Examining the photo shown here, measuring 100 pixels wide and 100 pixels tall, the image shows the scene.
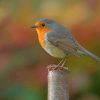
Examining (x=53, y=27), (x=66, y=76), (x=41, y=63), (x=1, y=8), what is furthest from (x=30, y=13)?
(x=66, y=76)

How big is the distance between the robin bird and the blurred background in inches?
70.8

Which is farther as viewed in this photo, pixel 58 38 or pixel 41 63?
pixel 41 63

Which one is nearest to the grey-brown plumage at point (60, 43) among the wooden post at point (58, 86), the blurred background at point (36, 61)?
the wooden post at point (58, 86)

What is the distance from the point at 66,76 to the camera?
4.99m

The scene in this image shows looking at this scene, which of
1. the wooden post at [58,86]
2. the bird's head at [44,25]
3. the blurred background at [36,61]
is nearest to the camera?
the wooden post at [58,86]

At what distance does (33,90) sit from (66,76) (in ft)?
10.8

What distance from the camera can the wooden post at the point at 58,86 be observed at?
15.7ft

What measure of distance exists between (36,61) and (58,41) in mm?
2221

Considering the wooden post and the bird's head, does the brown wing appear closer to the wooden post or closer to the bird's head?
the bird's head

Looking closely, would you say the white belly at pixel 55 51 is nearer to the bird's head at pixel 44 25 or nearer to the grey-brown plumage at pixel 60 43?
the grey-brown plumage at pixel 60 43

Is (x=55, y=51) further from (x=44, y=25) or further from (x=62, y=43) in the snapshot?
(x=44, y=25)

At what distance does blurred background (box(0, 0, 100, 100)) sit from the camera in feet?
27.2

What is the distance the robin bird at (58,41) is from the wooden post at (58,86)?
1.13 meters

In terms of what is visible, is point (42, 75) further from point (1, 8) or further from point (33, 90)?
point (1, 8)
